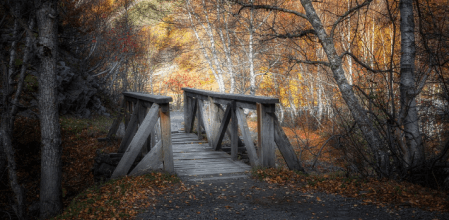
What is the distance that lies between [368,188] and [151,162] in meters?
3.23

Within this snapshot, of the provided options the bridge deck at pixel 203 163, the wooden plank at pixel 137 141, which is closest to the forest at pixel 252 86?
the bridge deck at pixel 203 163

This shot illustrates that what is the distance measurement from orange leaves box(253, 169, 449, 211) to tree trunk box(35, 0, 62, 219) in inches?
120

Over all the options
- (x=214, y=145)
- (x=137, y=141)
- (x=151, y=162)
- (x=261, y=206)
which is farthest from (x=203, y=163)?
(x=261, y=206)

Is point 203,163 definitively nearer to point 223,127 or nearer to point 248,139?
point 223,127

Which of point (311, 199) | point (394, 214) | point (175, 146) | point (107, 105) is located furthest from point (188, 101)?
point (107, 105)

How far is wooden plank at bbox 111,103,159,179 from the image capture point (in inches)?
207

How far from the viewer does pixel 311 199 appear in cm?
417

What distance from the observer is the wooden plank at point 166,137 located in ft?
17.1

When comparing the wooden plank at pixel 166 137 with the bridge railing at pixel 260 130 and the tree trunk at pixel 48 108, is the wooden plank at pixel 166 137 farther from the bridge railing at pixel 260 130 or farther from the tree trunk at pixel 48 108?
the tree trunk at pixel 48 108

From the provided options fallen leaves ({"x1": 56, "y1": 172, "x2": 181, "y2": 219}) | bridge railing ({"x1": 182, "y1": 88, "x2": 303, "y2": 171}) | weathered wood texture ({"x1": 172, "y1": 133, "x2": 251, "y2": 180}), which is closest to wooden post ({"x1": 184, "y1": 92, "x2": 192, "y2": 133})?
weathered wood texture ({"x1": 172, "y1": 133, "x2": 251, "y2": 180})

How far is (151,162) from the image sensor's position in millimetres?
5270

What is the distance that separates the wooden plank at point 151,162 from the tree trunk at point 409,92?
379 cm

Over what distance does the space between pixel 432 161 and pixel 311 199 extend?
1.85 metres

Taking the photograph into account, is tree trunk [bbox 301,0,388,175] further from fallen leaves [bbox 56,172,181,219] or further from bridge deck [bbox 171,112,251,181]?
fallen leaves [bbox 56,172,181,219]
